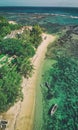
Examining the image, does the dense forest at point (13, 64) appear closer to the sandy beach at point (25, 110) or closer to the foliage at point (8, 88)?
the foliage at point (8, 88)

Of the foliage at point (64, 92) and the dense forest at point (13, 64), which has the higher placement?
the dense forest at point (13, 64)

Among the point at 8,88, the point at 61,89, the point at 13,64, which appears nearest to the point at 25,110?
the point at 8,88

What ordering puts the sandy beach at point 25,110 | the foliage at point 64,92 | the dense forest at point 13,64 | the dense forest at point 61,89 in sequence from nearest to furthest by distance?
the sandy beach at point 25,110 → the foliage at point 64,92 → the dense forest at point 61,89 → the dense forest at point 13,64

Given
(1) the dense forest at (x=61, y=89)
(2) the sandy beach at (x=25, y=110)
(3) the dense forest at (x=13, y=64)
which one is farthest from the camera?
(3) the dense forest at (x=13, y=64)

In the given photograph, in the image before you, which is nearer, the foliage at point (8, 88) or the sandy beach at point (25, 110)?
the sandy beach at point (25, 110)

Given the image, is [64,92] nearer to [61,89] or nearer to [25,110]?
[61,89]

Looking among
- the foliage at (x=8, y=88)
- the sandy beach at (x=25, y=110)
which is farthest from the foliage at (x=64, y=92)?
the foliage at (x=8, y=88)

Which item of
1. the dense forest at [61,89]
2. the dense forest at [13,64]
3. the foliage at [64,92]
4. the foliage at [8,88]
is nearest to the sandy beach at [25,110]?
the dense forest at [13,64]
